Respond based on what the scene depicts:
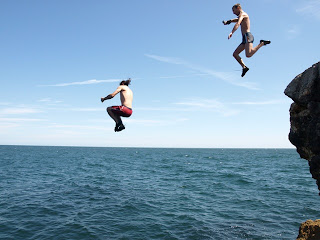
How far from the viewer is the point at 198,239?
49.1ft

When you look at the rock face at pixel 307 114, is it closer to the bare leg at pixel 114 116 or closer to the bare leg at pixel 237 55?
A: the bare leg at pixel 237 55

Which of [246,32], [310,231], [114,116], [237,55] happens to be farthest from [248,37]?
[310,231]

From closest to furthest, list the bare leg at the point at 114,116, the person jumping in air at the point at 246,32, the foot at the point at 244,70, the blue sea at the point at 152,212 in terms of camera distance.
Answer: the person jumping in air at the point at 246,32, the bare leg at the point at 114,116, the foot at the point at 244,70, the blue sea at the point at 152,212

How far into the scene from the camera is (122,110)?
741cm

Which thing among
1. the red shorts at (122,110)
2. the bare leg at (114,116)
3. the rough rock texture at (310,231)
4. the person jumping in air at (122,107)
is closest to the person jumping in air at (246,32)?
the person jumping in air at (122,107)

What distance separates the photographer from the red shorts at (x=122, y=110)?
24.4ft

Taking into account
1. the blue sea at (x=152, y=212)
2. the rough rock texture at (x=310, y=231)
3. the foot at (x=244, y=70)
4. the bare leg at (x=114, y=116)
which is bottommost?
the blue sea at (x=152, y=212)

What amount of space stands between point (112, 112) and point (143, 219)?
13.5 meters

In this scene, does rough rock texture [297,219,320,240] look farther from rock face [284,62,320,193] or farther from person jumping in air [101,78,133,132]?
person jumping in air [101,78,133,132]

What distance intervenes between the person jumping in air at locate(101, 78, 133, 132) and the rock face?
4930mm

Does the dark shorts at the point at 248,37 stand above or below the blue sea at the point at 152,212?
above

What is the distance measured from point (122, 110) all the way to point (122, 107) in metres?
0.10

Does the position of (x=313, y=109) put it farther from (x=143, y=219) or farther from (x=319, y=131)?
(x=143, y=219)

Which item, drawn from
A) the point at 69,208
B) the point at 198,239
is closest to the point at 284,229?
the point at 198,239
